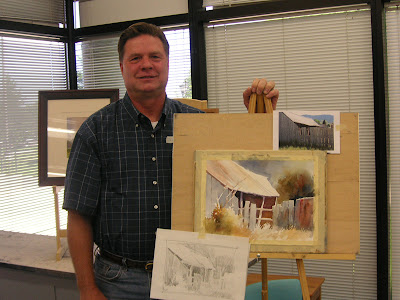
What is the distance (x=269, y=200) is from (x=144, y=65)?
607mm

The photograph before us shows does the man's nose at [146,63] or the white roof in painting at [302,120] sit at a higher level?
the man's nose at [146,63]

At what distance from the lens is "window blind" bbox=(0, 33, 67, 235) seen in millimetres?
3623

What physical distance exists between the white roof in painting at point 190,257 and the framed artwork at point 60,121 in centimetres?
138

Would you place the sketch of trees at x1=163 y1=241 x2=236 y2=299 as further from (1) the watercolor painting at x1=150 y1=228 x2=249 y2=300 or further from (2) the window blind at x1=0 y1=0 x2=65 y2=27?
(2) the window blind at x1=0 y1=0 x2=65 y2=27

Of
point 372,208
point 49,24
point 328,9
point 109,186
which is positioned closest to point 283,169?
point 109,186

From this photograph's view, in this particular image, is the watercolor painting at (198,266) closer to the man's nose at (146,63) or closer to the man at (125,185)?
the man at (125,185)

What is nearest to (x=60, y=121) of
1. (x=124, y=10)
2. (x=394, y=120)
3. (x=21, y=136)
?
(x=21, y=136)

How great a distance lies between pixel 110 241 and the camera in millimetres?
1551

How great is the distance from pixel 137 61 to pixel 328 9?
83.1 inches

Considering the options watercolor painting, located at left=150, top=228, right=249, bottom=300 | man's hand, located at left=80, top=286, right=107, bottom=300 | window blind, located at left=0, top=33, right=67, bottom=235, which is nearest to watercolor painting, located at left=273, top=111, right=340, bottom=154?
watercolor painting, located at left=150, top=228, right=249, bottom=300

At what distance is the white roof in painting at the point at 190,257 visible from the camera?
1.41 metres

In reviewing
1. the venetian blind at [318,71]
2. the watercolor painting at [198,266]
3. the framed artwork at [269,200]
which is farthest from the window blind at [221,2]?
the watercolor painting at [198,266]

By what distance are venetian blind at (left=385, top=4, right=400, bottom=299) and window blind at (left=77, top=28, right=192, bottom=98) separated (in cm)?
149

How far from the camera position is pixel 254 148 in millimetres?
1480
